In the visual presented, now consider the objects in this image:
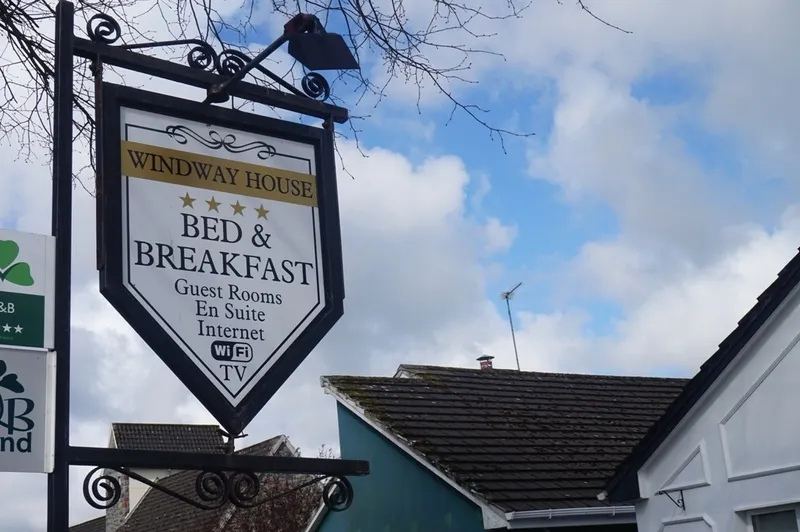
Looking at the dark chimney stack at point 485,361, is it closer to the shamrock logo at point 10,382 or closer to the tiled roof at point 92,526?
the shamrock logo at point 10,382

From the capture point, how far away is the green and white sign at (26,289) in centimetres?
300

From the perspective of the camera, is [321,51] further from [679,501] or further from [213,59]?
[679,501]

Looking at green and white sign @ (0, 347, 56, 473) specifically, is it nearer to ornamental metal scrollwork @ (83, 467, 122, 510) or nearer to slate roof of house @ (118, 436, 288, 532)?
ornamental metal scrollwork @ (83, 467, 122, 510)

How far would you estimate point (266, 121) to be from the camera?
4.00 meters

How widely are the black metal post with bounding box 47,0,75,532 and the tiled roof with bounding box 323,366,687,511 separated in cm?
783

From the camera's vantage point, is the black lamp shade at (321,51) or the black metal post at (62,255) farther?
the black lamp shade at (321,51)

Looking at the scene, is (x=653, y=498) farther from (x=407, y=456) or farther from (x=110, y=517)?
(x=110, y=517)

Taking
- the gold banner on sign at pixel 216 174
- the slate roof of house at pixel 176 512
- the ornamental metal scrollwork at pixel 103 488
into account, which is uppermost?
the slate roof of house at pixel 176 512

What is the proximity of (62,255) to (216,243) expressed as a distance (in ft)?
1.91

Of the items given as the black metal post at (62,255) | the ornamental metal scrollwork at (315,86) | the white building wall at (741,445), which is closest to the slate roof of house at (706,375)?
the white building wall at (741,445)

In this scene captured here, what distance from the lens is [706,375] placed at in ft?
28.0

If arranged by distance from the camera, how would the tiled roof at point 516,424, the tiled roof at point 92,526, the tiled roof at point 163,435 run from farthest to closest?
the tiled roof at point 92,526 → the tiled roof at point 163,435 → the tiled roof at point 516,424

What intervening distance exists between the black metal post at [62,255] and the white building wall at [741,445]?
20.7ft

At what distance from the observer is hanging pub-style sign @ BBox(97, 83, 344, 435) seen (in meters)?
3.41
